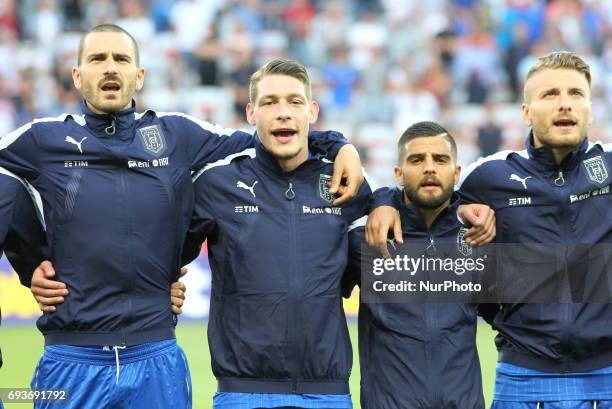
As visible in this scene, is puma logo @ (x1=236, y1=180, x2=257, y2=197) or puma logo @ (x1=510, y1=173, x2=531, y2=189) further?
puma logo @ (x1=510, y1=173, x2=531, y2=189)

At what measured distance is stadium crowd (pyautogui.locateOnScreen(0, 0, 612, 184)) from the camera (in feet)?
58.4

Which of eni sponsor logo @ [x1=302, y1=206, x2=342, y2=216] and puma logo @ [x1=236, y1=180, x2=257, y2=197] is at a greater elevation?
puma logo @ [x1=236, y1=180, x2=257, y2=197]

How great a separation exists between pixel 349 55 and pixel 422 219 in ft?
44.2

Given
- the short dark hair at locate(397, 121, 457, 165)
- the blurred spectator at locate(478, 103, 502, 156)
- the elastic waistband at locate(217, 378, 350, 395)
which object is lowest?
the elastic waistband at locate(217, 378, 350, 395)

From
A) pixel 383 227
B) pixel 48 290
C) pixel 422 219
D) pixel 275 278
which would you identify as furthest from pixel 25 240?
pixel 422 219

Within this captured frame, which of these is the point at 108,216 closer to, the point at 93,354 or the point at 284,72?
the point at 93,354

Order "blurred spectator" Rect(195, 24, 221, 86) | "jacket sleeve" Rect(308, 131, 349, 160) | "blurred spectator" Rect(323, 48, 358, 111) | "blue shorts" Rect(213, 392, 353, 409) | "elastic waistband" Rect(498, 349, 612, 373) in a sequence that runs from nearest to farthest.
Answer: "blue shorts" Rect(213, 392, 353, 409)
"elastic waistband" Rect(498, 349, 612, 373)
"jacket sleeve" Rect(308, 131, 349, 160)
"blurred spectator" Rect(195, 24, 221, 86)
"blurred spectator" Rect(323, 48, 358, 111)

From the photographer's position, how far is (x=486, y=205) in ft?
20.3

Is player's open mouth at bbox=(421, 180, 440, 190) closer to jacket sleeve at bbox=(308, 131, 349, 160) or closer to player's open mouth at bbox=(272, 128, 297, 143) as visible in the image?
jacket sleeve at bbox=(308, 131, 349, 160)

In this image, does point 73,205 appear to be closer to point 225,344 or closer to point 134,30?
point 225,344

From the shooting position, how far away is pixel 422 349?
5.80 metres

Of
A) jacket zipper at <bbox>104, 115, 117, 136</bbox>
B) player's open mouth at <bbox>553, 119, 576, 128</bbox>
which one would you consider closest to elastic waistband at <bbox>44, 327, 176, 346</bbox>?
jacket zipper at <bbox>104, 115, 117, 136</bbox>

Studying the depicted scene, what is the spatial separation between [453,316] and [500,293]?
405 millimetres

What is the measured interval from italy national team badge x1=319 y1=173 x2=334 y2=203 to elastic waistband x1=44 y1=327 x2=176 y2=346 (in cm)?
112
